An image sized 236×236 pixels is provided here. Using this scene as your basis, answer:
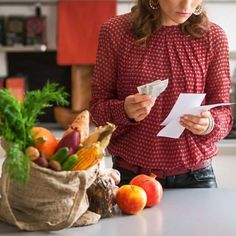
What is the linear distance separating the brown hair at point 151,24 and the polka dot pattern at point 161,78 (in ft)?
0.06

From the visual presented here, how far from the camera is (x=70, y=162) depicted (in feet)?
3.86

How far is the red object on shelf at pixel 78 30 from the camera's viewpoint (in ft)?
9.45

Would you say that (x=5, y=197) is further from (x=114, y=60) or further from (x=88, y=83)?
(x=88, y=83)

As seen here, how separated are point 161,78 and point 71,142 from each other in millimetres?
501

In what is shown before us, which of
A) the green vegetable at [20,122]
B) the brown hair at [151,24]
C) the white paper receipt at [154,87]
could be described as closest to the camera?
the green vegetable at [20,122]

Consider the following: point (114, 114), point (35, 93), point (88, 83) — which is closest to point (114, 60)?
point (114, 114)

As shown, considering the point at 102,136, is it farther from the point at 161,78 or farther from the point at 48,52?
the point at 48,52

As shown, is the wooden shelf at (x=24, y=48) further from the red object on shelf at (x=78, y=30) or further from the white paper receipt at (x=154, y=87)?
the white paper receipt at (x=154, y=87)

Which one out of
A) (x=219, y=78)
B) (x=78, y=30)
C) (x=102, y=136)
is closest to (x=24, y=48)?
(x=78, y=30)

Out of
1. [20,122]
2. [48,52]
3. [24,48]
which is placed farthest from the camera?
[48,52]

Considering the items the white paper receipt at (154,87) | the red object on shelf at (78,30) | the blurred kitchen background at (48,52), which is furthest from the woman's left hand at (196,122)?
the red object on shelf at (78,30)

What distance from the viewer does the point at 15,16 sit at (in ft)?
9.66

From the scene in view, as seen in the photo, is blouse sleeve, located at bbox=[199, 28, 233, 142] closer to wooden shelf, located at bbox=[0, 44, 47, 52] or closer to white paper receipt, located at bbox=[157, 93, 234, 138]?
white paper receipt, located at bbox=[157, 93, 234, 138]

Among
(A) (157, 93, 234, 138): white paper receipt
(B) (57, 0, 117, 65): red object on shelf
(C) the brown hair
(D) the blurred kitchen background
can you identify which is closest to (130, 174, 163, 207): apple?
(A) (157, 93, 234, 138): white paper receipt
